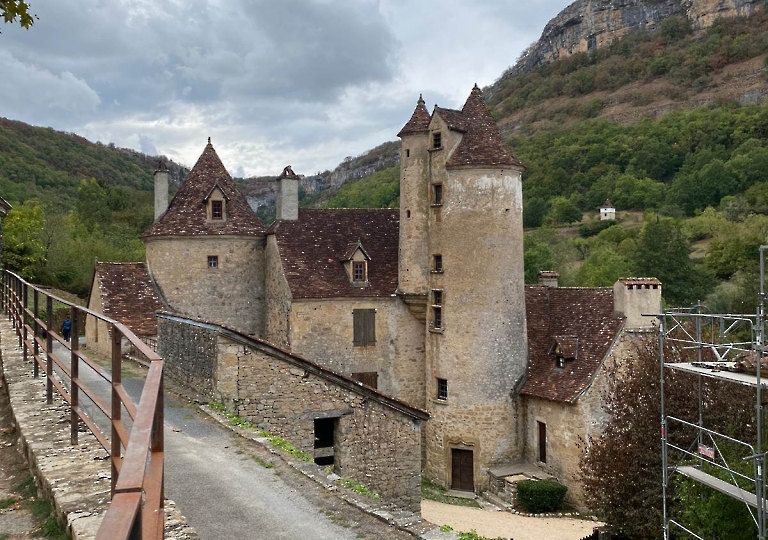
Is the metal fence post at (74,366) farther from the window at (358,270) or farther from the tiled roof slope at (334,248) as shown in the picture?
the window at (358,270)

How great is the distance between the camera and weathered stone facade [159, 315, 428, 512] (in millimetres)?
14367

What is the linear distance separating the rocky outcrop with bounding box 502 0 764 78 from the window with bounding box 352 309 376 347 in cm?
16160

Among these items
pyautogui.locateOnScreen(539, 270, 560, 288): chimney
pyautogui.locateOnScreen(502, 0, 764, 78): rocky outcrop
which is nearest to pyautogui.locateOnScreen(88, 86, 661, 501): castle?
pyautogui.locateOnScreen(539, 270, 560, 288): chimney

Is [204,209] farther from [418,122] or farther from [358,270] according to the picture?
[418,122]

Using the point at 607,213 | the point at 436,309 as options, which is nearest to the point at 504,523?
the point at 436,309

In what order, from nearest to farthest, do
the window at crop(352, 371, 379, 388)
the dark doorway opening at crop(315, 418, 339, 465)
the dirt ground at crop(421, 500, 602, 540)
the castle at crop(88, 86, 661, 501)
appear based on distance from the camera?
1. the dark doorway opening at crop(315, 418, 339, 465)
2. the dirt ground at crop(421, 500, 602, 540)
3. the castle at crop(88, 86, 661, 501)
4. the window at crop(352, 371, 379, 388)

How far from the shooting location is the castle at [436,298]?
2628 cm

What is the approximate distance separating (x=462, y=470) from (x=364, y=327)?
7009 millimetres

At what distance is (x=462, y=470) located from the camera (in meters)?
27.2

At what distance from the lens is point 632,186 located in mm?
90875

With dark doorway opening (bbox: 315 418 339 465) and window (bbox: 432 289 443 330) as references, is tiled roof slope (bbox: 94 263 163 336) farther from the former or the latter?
dark doorway opening (bbox: 315 418 339 465)

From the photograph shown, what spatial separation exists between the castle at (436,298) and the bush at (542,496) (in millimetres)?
736

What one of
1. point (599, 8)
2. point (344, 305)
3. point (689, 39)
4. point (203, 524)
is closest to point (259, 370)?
point (203, 524)

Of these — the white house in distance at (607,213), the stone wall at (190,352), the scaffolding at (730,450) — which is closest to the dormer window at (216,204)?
the stone wall at (190,352)
